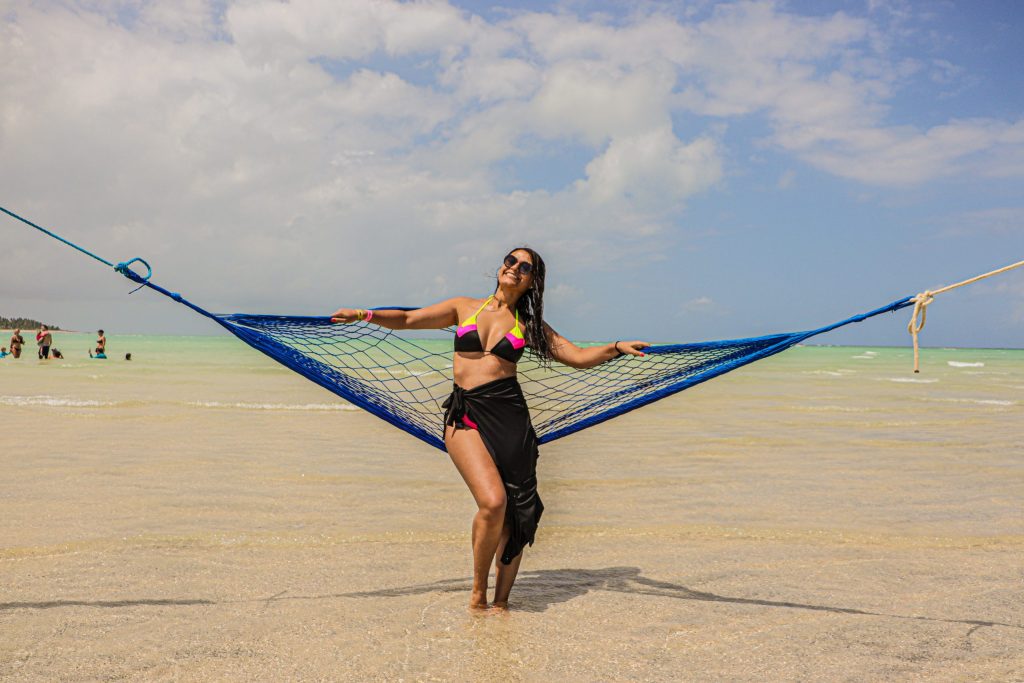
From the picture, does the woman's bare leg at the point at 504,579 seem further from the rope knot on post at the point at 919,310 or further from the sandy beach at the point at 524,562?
the rope knot on post at the point at 919,310

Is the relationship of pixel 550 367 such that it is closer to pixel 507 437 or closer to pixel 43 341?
pixel 507 437

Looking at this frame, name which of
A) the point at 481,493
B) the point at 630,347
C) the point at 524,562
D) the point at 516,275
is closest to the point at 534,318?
the point at 516,275

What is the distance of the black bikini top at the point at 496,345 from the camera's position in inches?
127

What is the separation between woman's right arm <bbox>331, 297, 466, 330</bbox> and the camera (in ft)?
10.5

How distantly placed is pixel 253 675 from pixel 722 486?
164 inches

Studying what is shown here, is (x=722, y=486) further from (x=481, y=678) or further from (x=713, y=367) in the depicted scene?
(x=481, y=678)

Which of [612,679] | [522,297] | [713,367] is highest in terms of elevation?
[522,297]

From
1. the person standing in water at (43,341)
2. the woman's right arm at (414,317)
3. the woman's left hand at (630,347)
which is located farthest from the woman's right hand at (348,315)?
the person standing in water at (43,341)

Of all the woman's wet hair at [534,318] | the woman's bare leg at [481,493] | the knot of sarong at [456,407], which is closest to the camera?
the woman's bare leg at [481,493]

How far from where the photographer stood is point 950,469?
21.9ft

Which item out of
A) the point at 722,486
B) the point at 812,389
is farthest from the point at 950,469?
the point at 812,389

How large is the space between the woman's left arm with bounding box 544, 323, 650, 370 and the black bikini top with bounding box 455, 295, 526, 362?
8.6 inches

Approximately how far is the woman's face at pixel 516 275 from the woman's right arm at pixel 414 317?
0.21 metres

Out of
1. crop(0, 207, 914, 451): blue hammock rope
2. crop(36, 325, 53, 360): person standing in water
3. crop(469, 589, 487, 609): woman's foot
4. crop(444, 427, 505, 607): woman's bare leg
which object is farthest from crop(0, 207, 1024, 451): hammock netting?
crop(36, 325, 53, 360): person standing in water
